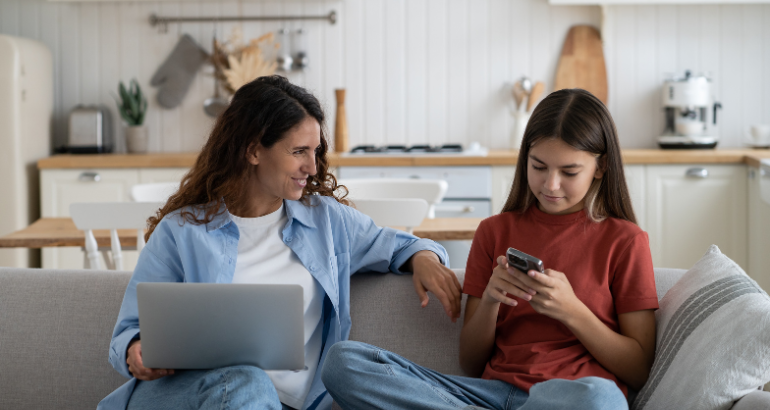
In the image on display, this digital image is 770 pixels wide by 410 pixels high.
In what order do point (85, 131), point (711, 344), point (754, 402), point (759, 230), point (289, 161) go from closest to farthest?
point (754, 402)
point (711, 344)
point (289, 161)
point (759, 230)
point (85, 131)

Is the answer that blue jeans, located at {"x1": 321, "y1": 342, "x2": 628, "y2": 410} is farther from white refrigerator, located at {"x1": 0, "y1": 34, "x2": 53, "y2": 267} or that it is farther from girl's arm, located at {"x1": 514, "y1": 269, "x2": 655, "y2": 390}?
white refrigerator, located at {"x1": 0, "y1": 34, "x2": 53, "y2": 267}

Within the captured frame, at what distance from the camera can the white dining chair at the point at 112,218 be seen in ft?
7.25

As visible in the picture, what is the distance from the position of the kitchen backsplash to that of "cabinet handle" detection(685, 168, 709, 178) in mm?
591

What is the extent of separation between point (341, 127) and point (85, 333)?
2.51 metres

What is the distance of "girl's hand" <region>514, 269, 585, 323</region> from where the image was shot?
127 centimetres

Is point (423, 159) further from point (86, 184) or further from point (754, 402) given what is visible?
point (754, 402)

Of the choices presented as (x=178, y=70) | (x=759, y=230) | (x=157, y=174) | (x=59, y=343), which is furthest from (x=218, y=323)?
(x=178, y=70)

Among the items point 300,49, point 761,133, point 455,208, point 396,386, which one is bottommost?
point 396,386

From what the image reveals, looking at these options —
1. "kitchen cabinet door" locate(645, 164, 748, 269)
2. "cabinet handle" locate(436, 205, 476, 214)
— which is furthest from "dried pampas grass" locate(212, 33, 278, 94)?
"kitchen cabinet door" locate(645, 164, 748, 269)

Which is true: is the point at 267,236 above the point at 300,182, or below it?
below

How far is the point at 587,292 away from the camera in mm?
1399

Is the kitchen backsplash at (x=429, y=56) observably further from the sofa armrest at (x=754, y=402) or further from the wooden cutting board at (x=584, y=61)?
the sofa armrest at (x=754, y=402)

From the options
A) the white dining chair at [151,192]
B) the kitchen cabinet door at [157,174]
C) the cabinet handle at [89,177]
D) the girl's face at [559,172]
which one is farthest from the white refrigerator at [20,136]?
the girl's face at [559,172]

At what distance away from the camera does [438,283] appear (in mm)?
1505
